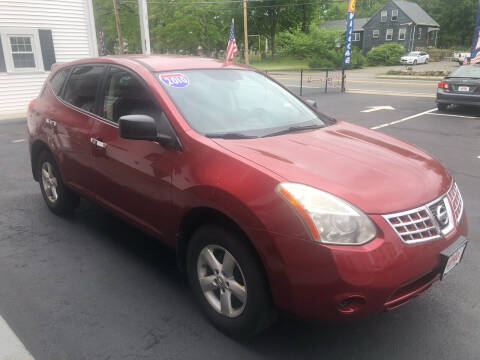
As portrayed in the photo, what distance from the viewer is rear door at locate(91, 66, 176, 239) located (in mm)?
2924

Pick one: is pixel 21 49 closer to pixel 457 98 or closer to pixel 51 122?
pixel 51 122

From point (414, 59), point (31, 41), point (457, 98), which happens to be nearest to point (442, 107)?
point (457, 98)

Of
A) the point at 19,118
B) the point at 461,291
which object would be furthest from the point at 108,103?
the point at 19,118

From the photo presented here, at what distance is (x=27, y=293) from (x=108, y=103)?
1.61 metres

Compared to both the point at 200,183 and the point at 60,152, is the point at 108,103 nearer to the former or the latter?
the point at 60,152

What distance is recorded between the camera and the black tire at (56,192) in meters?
4.36

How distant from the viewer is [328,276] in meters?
2.10

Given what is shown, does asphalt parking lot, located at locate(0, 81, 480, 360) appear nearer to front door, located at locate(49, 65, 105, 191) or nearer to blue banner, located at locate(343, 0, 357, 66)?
front door, located at locate(49, 65, 105, 191)

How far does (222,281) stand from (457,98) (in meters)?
11.5

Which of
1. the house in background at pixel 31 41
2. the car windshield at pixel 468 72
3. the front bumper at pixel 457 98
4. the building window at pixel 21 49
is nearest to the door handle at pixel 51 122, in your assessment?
the house in background at pixel 31 41

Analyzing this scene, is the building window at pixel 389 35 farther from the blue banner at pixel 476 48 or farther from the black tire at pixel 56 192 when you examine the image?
the black tire at pixel 56 192

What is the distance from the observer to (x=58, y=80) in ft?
14.4

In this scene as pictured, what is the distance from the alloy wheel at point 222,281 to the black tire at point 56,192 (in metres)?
2.16

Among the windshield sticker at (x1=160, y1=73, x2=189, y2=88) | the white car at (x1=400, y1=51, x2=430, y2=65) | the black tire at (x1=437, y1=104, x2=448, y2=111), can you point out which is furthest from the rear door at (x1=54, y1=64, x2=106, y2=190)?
the white car at (x1=400, y1=51, x2=430, y2=65)
